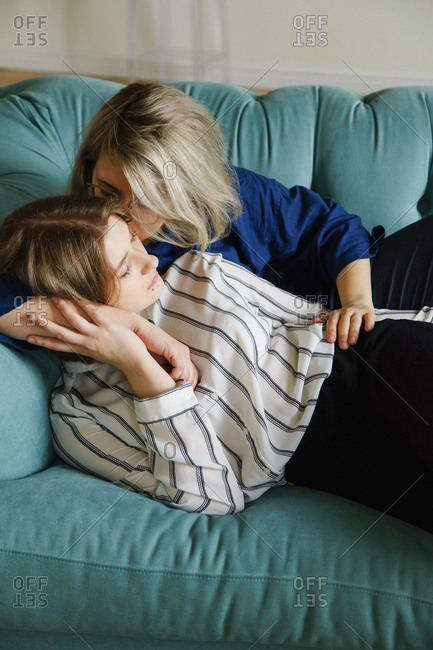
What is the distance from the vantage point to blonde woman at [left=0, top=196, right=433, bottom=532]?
860 millimetres

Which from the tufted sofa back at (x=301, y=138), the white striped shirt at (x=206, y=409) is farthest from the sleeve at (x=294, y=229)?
the white striped shirt at (x=206, y=409)

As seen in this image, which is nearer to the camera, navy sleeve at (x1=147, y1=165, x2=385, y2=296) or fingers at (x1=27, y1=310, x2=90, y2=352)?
fingers at (x1=27, y1=310, x2=90, y2=352)

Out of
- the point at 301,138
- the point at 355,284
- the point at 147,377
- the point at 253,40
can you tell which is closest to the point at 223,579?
the point at 147,377

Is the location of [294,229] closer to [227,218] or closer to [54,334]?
[227,218]

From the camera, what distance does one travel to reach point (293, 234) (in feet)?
4.00

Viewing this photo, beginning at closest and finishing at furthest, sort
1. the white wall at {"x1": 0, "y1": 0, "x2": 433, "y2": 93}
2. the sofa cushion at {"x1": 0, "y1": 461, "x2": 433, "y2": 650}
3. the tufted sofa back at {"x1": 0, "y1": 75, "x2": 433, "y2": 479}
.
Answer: the sofa cushion at {"x1": 0, "y1": 461, "x2": 433, "y2": 650} < the tufted sofa back at {"x1": 0, "y1": 75, "x2": 433, "y2": 479} < the white wall at {"x1": 0, "y1": 0, "x2": 433, "y2": 93}

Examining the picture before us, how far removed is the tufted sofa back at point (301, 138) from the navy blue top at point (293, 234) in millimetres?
92

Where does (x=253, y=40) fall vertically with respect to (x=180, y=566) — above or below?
above

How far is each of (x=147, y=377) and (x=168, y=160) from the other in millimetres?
406

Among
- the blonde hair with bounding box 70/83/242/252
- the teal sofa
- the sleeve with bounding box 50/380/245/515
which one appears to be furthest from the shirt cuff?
the blonde hair with bounding box 70/83/242/252

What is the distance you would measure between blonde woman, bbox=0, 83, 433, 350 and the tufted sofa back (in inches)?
4.0

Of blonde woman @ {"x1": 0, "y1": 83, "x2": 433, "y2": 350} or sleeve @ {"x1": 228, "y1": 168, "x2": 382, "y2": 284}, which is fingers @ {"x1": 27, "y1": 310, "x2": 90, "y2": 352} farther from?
sleeve @ {"x1": 228, "y1": 168, "x2": 382, "y2": 284}

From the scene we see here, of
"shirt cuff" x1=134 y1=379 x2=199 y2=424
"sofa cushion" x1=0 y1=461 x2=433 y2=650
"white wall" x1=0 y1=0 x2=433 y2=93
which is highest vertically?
"white wall" x1=0 y1=0 x2=433 y2=93

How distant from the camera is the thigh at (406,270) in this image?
3.82ft
